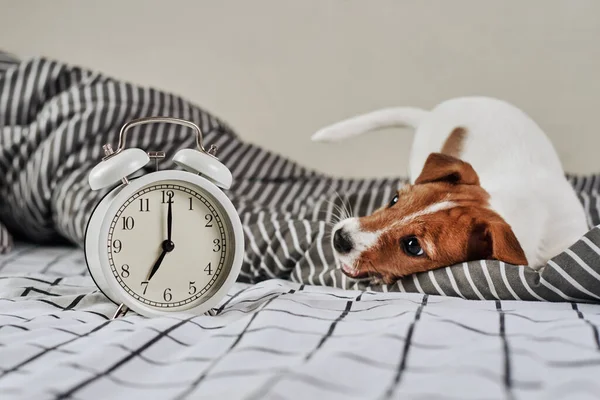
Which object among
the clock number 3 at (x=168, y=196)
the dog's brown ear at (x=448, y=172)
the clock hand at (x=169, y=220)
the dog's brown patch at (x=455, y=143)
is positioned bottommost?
the clock hand at (x=169, y=220)

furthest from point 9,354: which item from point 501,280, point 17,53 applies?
point 17,53

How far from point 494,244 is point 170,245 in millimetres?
522

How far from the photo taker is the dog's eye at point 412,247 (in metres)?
1.21

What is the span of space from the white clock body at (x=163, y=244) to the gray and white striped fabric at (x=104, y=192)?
0.32 metres

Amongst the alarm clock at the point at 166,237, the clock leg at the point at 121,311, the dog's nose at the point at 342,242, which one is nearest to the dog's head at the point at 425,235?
the dog's nose at the point at 342,242

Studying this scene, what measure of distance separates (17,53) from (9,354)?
1839mm

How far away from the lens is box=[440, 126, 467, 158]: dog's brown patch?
162cm

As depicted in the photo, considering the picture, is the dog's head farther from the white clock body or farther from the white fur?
the white clock body

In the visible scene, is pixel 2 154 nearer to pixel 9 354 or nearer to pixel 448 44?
pixel 9 354

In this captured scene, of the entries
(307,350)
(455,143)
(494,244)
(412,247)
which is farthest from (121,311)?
(455,143)

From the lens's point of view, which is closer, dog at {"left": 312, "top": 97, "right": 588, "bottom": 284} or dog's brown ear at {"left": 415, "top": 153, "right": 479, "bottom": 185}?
dog at {"left": 312, "top": 97, "right": 588, "bottom": 284}

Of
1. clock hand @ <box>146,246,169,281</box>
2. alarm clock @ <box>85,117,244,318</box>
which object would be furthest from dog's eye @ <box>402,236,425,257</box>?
clock hand @ <box>146,246,169,281</box>

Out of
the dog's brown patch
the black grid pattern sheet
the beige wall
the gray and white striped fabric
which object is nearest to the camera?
the black grid pattern sheet

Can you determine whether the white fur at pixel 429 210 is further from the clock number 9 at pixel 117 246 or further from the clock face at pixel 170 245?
the clock number 9 at pixel 117 246
